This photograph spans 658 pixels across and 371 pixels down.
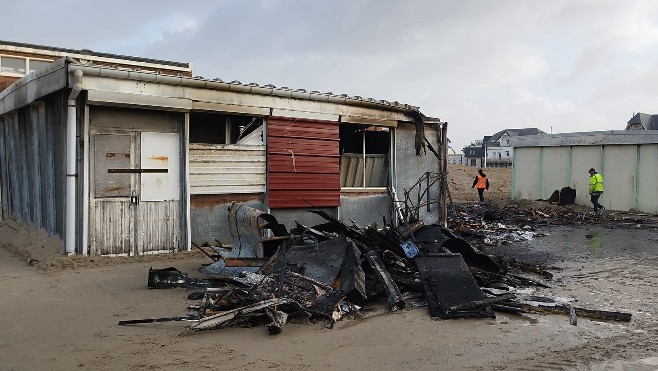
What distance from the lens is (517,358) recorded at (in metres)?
4.85

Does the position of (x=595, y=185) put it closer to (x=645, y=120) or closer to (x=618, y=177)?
(x=618, y=177)

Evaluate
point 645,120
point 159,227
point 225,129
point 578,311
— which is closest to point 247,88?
point 225,129

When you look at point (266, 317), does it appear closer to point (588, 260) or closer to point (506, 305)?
point (506, 305)

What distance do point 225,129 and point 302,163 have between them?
1.90m

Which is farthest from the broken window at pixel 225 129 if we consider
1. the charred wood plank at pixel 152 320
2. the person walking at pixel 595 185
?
the person walking at pixel 595 185

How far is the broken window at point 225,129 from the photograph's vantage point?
11.1 m

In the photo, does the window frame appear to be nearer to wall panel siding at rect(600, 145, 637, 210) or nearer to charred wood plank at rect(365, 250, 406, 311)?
charred wood plank at rect(365, 250, 406, 311)

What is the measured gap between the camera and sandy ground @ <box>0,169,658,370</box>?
467cm

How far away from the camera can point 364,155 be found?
43.1 ft

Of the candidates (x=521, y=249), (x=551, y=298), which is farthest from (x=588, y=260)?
(x=551, y=298)

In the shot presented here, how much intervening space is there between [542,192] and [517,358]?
20.8 metres

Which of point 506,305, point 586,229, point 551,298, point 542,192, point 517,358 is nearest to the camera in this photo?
point 517,358

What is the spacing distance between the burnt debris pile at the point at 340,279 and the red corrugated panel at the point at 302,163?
2502 millimetres

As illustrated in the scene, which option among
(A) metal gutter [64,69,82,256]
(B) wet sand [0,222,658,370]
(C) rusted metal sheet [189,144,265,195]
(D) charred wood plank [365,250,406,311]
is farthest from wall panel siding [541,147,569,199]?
(A) metal gutter [64,69,82,256]
